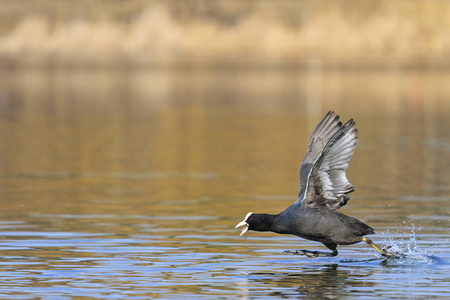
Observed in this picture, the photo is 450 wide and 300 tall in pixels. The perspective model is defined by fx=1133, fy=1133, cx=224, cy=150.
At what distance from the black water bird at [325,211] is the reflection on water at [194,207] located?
55 cm

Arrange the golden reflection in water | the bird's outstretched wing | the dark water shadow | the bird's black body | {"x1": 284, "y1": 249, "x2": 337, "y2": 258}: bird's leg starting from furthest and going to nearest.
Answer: the golden reflection in water
{"x1": 284, "y1": 249, "x2": 337, "y2": 258}: bird's leg
the bird's outstretched wing
the bird's black body
the dark water shadow

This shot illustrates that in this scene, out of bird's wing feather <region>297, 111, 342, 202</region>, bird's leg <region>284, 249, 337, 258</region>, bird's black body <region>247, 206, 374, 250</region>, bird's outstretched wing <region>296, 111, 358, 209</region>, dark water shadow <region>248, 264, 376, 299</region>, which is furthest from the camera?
bird's wing feather <region>297, 111, 342, 202</region>

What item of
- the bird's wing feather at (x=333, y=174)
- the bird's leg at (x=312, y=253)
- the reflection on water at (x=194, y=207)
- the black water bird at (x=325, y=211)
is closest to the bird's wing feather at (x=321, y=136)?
the black water bird at (x=325, y=211)

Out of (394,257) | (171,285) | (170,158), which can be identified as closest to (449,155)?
(170,158)

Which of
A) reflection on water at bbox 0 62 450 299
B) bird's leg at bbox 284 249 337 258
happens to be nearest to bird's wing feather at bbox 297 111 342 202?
bird's leg at bbox 284 249 337 258

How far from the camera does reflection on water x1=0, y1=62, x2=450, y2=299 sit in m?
16.2

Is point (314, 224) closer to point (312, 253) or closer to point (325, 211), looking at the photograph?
point (325, 211)

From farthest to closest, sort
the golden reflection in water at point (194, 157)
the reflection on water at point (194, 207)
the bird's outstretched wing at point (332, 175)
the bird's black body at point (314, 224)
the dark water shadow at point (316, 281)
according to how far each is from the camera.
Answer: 1. the golden reflection in water at point (194, 157)
2. the bird's outstretched wing at point (332, 175)
3. the bird's black body at point (314, 224)
4. the reflection on water at point (194, 207)
5. the dark water shadow at point (316, 281)

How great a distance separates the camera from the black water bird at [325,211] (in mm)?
17266

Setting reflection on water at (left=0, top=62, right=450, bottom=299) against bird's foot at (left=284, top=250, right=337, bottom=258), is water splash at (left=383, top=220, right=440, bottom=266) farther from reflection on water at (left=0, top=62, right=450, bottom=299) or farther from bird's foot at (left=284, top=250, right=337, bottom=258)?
bird's foot at (left=284, top=250, right=337, bottom=258)

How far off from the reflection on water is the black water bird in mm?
548

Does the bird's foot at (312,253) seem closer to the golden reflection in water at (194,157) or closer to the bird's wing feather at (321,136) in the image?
the bird's wing feather at (321,136)

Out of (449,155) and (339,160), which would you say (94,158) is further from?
(339,160)

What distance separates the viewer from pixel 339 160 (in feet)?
57.5
